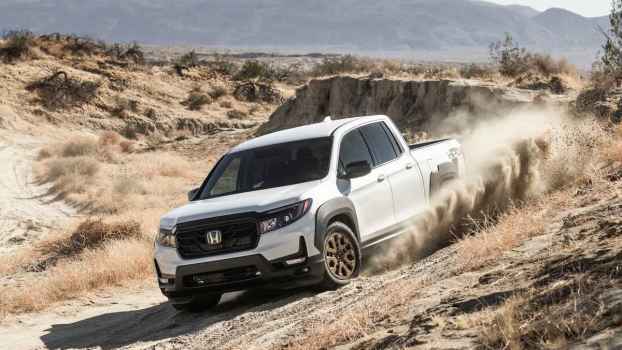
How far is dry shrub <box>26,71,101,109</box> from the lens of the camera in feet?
168

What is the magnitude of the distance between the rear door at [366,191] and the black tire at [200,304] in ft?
5.73

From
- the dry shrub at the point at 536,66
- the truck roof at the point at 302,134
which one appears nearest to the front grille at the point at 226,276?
the truck roof at the point at 302,134

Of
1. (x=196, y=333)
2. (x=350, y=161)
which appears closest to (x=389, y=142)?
(x=350, y=161)

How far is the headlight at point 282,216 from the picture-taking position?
8.68 m

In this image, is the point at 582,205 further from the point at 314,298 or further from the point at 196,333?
the point at 196,333

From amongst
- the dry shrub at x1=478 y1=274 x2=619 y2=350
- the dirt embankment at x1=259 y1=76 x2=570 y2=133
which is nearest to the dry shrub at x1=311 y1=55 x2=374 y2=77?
the dirt embankment at x1=259 y1=76 x2=570 y2=133

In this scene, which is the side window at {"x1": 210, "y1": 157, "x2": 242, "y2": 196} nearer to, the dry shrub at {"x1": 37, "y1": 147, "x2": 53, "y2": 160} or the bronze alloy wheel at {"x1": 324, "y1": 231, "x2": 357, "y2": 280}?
the bronze alloy wheel at {"x1": 324, "y1": 231, "x2": 357, "y2": 280}

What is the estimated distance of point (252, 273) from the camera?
28.7 feet

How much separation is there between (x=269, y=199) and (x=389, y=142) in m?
2.22

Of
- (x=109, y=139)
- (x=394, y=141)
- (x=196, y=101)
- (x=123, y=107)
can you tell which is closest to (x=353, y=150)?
(x=394, y=141)

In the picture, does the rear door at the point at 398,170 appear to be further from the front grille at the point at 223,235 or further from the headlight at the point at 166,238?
the headlight at the point at 166,238

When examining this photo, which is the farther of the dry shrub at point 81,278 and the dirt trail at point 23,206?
the dirt trail at point 23,206

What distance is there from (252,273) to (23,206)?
63.4 feet

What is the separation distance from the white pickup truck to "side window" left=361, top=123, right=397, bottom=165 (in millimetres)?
14
